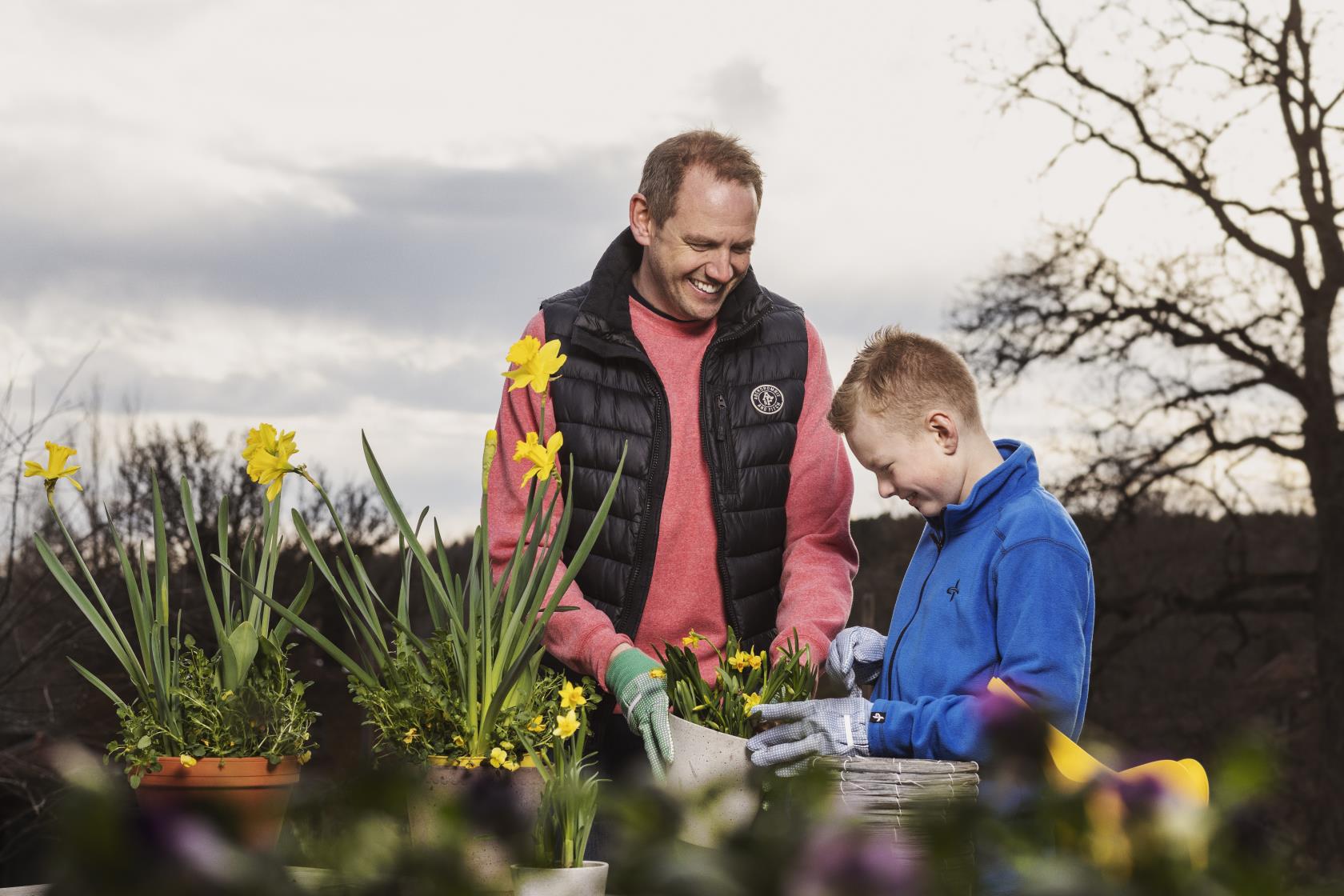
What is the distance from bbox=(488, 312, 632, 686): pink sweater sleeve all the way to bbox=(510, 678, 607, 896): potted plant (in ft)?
1.30

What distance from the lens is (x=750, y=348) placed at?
8.41ft

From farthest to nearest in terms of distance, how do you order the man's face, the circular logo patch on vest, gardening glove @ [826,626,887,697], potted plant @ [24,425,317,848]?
the circular logo patch on vest
the man's face
gardening glove @ [826,626,887,697]
potted plant @ [24,425,317,848]

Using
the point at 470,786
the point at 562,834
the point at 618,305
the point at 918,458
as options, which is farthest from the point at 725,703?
the point at 618,305

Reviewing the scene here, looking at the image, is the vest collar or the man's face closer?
the man's face

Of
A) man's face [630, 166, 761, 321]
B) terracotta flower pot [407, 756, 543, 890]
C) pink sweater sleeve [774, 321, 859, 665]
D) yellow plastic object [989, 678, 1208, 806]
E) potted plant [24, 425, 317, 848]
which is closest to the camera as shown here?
yellow plastic object [989, 678, 1208, 806]

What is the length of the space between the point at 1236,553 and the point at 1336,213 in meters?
2.95

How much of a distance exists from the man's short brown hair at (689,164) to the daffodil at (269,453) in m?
0.90

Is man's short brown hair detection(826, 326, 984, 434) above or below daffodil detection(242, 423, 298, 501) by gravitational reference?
above

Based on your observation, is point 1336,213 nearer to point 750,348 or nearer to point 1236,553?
point 1236,553

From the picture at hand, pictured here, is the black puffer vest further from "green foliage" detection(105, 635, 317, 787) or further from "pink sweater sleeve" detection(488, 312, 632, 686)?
"green foliage" detection(105, 635, 317, 787)

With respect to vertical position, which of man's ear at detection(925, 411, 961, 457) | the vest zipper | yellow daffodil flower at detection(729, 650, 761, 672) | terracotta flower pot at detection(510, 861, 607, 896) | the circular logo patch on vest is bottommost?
terracotta flower pot at detection(510, 861, 607, 896)

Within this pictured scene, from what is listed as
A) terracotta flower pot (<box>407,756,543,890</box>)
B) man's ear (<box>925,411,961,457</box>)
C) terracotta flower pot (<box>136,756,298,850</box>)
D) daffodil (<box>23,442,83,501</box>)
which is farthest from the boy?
daffodil (<box>23,442,83,501</box>)

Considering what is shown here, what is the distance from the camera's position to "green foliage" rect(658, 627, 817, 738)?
5.64 feet

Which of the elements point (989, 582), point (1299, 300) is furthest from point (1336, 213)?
point (989, 582)
